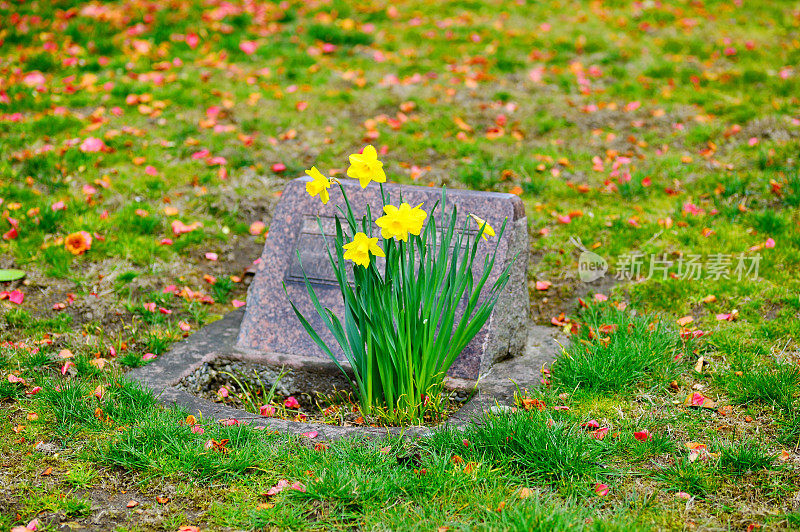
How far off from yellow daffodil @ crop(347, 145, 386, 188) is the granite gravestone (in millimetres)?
776

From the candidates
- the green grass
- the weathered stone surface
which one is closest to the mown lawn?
the green grass

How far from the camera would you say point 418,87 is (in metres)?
6.35

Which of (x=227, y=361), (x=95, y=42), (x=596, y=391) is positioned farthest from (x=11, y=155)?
(x=596, y=391)

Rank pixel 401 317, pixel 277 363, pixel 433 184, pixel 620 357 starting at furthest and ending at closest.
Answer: pixel 433 184
pixel 277 363
pixel 620 357
pixel 401 317

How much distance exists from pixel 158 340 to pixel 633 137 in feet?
13.1

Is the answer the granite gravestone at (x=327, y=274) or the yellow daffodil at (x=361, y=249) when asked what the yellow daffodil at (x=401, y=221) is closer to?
the yellow daffodil at (x=361, y=249)

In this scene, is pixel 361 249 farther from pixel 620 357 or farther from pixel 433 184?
pixel 433 184

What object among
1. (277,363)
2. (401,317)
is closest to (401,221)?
(401,317)

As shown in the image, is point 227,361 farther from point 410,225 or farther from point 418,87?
point 418,87

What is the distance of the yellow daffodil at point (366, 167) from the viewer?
2258 mm

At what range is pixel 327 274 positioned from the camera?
125 inches

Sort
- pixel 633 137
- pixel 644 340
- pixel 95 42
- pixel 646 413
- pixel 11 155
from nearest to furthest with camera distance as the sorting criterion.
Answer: pixel 646 413 < pixel 644 340 < pixel 11 155 < pixel 633 137 < pixel 95 42

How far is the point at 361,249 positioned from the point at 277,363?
107 centimetres

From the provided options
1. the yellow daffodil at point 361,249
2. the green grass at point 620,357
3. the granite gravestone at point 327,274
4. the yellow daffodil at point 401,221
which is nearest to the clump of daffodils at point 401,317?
the yellow daffodil at point 361,249
